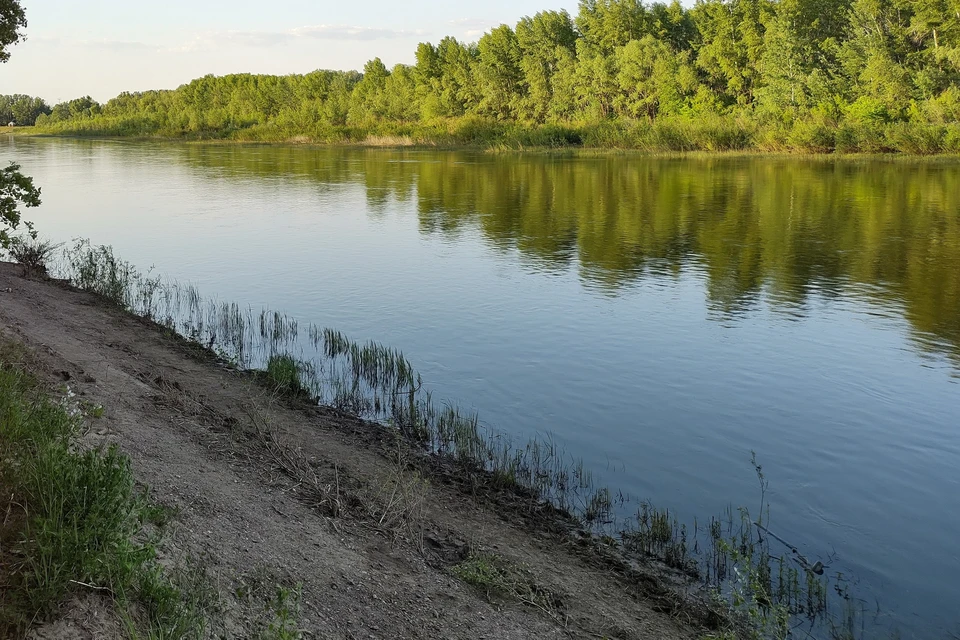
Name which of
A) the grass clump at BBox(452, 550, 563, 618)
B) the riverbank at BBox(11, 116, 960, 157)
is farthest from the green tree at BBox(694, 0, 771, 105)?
the grass clump at BBox(452, 550, 563, 618)

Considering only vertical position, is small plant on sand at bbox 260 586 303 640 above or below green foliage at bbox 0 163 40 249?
below

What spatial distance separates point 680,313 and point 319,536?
41.5 ft

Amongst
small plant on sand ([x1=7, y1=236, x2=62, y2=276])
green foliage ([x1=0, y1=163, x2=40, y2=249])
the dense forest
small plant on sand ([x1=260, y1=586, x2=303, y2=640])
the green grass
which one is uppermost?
the dense forest

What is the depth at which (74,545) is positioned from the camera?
15.4 ft

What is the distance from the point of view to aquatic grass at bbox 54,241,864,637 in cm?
711

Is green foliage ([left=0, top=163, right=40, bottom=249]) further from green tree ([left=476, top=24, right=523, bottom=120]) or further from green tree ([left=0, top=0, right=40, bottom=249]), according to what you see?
green tree ([left=476, top=24, right=523, bottom=120])

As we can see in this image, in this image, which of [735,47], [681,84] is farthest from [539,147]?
[735,47]

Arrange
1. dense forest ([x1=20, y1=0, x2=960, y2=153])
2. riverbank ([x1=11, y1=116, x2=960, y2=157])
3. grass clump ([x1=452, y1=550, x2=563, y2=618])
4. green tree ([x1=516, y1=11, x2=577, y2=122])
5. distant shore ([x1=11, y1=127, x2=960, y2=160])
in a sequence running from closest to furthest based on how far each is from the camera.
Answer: grass clump ([x1=452, y1=550, x2=563, y2=618]), riverbank ([x1=11, y1=116, x2=960, y2=157]), distant shore ([x1=11, y1=127, x2=960, y2=160]), dense forest ([x1=20, y1=0, x2=960, y2=153]), green tree ([x1=516, y1=11, x2=577, y2=122])

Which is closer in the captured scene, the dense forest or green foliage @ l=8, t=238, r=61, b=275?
green foliage @ l=8, t=238, r=61, b=275

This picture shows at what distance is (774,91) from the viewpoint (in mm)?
66750

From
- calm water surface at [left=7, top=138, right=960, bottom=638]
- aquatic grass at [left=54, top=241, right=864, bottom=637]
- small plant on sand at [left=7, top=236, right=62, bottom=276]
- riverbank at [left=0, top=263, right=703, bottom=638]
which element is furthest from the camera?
small plant on sand at [left=7, top=236, right=62, bottom=276]

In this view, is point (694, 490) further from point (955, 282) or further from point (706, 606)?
point (955, 282)

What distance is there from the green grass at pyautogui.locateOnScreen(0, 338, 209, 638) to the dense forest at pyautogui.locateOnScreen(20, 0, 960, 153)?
60801mm

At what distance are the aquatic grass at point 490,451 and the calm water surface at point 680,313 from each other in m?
0.46
